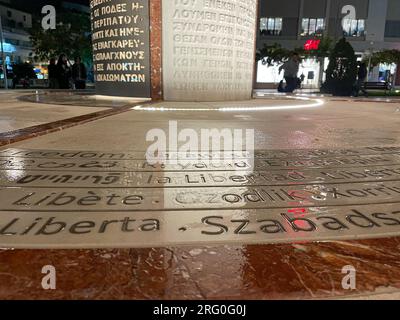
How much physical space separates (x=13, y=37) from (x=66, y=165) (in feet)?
137

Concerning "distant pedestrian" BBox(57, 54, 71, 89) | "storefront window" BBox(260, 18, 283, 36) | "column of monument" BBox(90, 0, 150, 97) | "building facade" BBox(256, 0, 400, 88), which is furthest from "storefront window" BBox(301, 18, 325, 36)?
"column of monument" BBox(90, 0, 150, 97)

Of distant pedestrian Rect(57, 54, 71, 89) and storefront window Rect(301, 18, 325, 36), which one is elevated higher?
storefront window Rect(301, 18, 325, 36)

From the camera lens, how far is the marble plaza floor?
3.94 feet

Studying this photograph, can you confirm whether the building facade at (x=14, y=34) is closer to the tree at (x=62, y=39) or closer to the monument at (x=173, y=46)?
the tree at (x=62, y=39)

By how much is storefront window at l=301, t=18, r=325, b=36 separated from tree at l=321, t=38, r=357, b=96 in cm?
1673

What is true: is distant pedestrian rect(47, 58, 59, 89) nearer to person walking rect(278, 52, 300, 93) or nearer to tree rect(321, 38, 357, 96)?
person walking rect(278, 52, 300, 93)

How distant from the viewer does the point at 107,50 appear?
9562 millimetres

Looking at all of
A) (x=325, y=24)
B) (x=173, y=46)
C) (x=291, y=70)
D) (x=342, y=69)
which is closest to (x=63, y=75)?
(x=173, y=46)

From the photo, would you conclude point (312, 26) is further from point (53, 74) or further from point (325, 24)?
point (53, 74)

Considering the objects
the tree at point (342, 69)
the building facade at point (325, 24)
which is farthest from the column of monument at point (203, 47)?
the building facade at point (325, 24)

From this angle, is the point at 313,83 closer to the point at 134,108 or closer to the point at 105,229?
the point at 134,108

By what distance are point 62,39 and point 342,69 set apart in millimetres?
17771

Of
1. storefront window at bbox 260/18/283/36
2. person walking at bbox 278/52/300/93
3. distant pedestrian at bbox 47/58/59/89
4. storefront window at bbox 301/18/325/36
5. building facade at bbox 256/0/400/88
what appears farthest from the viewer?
storefront window at bbox 260/18/283/36

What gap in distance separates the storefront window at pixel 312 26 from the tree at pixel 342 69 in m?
16.7
